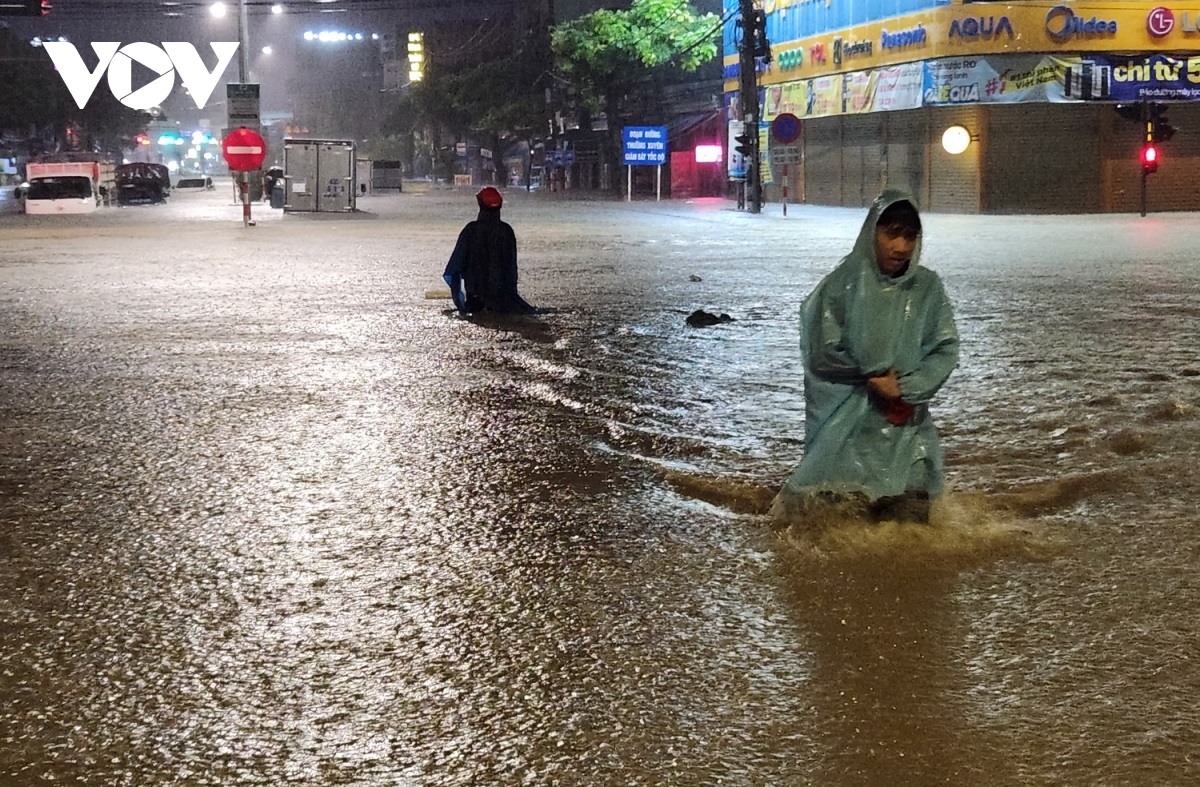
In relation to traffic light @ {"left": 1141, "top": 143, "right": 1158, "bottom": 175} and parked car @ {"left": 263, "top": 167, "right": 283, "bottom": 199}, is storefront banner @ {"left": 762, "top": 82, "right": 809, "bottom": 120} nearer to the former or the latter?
traffic light @ {"left": 1141, "top": 143, "right": 1158, "bottom": 175}

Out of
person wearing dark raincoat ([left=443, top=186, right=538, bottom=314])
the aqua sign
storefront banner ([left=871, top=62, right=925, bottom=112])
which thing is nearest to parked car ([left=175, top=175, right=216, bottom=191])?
the aqua sign

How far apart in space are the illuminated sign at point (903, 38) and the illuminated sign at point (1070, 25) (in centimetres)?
343

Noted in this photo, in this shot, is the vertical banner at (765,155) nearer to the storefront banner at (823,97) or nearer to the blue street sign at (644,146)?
the storefront banner at (823,97)

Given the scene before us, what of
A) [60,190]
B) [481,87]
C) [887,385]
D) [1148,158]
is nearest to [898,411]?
[887,385]

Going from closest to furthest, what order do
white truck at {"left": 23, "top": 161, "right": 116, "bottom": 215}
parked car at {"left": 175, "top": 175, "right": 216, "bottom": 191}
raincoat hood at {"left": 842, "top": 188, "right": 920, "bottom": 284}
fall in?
raincoat hood at {"left": 842, "top": 188, "right": 920, "bottom": 284} → white truck at {"left": 23, "top": 161, "right": 116, "bottom": 215} → parked car at {"left": 175, "top": 175, "right": 216, "bottom": 191}

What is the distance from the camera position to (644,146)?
51750 millimetres

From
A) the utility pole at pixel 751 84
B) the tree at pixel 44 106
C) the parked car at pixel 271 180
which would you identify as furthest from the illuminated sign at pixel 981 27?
the tree at pixel 44 106

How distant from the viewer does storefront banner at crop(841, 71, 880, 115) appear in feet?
132

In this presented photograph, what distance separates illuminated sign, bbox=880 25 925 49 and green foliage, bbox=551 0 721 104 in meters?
16.6

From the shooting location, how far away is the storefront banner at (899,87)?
123 feet

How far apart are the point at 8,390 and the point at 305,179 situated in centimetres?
3317

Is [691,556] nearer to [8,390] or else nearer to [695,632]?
[695,632]

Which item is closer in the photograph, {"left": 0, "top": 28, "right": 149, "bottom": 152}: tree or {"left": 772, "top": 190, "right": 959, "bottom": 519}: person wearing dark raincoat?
{"left": 772, "top": 190, "right": 959, "bottom": 519}: person wearing dark raincoat

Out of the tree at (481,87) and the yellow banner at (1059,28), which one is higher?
the tree at (481,87)
